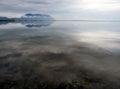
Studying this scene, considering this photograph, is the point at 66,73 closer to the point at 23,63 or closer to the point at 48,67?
the point at 48,67

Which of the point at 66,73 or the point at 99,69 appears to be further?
the point at 99,69

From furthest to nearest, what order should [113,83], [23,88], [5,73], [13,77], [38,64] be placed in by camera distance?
[38,64], [5,73], [13,77], [113,83], [23,88]

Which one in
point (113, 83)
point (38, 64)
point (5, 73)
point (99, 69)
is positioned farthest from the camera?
point (38, 64)

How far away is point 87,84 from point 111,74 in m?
2.54

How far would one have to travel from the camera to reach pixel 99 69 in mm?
10586

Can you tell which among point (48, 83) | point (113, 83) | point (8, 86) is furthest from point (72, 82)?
point (8, 86)

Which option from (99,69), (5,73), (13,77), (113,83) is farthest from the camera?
(99,69)

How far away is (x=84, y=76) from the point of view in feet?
30.5

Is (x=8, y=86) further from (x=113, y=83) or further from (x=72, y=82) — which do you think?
(x=113, y=83)

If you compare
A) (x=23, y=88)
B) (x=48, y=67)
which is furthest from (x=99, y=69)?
(x=23, y=88)

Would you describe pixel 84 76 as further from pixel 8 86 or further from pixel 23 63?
pixel 23 63

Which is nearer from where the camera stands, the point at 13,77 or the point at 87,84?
the point at 87,84

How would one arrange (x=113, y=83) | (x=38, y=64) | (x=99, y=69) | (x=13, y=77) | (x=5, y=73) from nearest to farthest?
(x=113, y=83)
(x=13, y=77)
(x=5, y=73)
(x=99, y=69)
(x=38, y=64)

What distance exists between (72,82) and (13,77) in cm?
396
